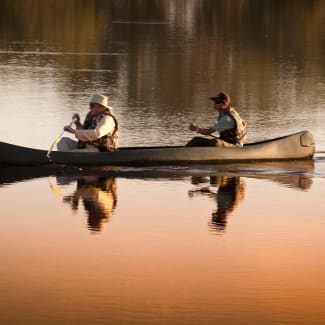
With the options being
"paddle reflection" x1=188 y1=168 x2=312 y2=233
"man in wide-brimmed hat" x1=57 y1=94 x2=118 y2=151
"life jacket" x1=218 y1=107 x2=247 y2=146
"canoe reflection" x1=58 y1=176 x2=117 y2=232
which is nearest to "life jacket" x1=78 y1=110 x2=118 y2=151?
"man in wide-brimmed hat" x1=57 y1=94 x2=118 y2=151

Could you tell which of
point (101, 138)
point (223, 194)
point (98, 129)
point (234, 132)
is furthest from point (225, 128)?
point (223, 194)

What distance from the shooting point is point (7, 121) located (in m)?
27.8

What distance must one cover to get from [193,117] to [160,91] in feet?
18.2

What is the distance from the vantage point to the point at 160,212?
758 inches

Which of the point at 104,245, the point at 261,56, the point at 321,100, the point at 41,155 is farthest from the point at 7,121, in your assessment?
the point at 261,56

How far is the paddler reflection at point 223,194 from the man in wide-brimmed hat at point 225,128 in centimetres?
90

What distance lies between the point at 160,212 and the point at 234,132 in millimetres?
4073

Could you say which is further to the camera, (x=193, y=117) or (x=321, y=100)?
(x=321, y=100)

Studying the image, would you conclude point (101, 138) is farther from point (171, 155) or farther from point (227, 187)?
point (227, 187)

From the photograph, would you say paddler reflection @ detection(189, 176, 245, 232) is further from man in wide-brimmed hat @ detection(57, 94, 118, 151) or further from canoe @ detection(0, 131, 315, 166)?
man in wide-brimmed hat @ detection(57, 94, 118, 151)

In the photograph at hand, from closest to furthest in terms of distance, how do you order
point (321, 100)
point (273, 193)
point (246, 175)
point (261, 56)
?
point (273, 193) < point (246, 175) < point (321, 100) < point (261, 56)

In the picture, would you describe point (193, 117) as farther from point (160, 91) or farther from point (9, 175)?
point (9, 175)

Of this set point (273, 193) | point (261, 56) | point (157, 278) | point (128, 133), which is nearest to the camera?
point (157, 278)

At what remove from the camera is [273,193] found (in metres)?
20.9
